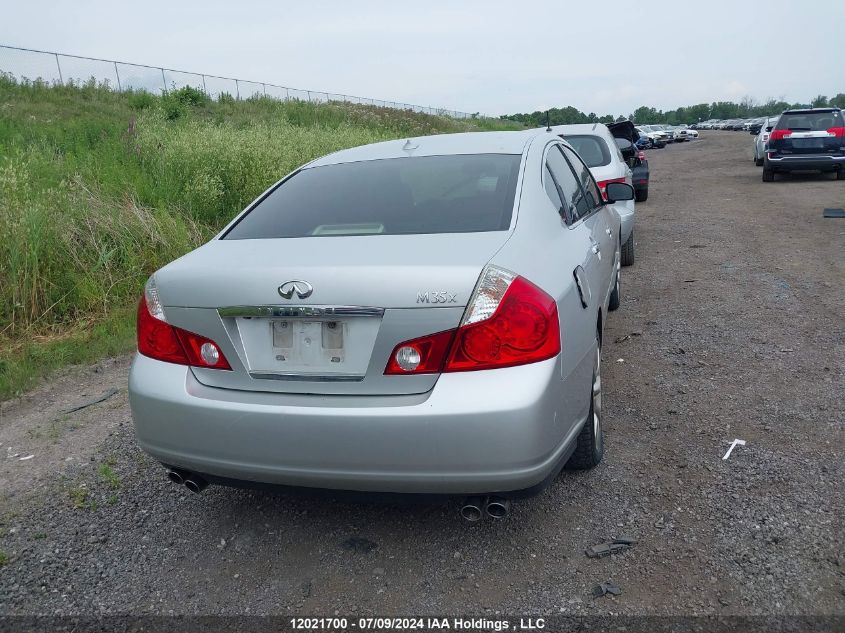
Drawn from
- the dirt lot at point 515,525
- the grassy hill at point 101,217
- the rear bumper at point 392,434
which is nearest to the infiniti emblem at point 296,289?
the rear bumper at point 392,434

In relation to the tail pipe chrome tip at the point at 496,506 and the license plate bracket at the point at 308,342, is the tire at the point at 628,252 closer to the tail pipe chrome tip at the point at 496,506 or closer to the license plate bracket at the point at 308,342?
the tail pipe chrome tip at the point at 496,506

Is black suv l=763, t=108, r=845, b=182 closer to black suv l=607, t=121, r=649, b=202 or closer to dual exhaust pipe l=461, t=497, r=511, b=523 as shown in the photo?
black suv l=607, t=121, r=649, b=202

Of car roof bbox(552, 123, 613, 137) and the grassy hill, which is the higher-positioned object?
car roof bbox(552, 123, 613, 137)

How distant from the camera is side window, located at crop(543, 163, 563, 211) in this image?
3564 mm

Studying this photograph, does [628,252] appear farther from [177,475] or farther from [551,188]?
[177,475]

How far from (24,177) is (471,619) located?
21.1 feet

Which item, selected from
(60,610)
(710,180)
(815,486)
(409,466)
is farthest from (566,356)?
(710,180)

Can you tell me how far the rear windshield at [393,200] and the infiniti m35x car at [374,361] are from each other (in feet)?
0.14

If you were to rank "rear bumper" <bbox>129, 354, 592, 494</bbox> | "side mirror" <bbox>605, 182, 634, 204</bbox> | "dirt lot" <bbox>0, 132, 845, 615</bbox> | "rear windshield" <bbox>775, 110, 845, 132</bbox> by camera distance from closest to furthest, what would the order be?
"rear bumper" <bbox>129, 354, 592, 494</bbox> → "dirt lot" <bbox>0, 132, 845, 615</bbox> → "side mirror" <bbox>605, 182, 634, 204</bbox> → "rear windshield" <bbox>775, 110, 845, 132</bbox>

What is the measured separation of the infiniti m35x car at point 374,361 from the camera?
2.45m

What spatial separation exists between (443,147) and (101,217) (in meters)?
5.03

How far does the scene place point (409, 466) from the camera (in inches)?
97.4

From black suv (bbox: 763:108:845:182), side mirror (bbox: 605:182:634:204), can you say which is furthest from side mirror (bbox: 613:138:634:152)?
side mirror (bbox: 605:182:634:204)

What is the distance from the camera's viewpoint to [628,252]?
27.9 ft
